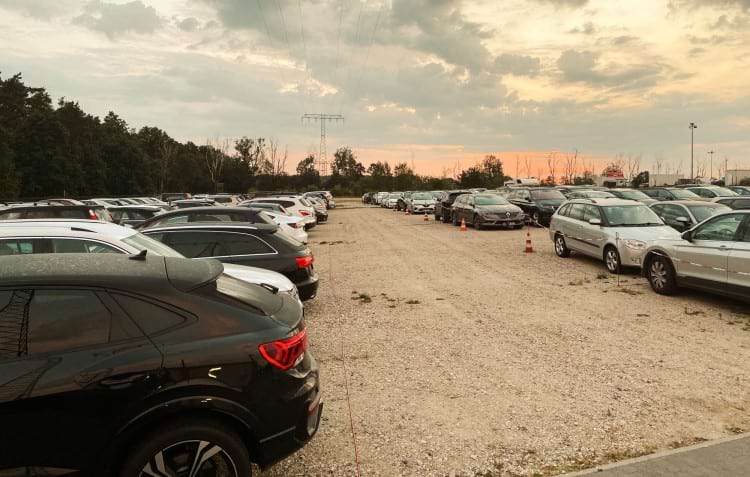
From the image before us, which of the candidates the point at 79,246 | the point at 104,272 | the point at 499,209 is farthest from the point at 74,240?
the point at 499,209

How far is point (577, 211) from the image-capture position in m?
14.1

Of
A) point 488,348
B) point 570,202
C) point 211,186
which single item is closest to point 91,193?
point 211,186

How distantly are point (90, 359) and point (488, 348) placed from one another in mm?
4823

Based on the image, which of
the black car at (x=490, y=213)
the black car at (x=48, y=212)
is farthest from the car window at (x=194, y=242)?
the black car at (x=490, y=213)

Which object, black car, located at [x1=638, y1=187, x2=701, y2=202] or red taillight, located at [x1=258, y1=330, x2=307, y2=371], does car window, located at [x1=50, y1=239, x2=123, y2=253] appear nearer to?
red taillight, located at [x1=258, y1=330, x2=307, y2=371]

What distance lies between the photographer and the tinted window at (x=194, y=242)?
7.77 meters

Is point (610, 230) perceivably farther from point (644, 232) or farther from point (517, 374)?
point (517, 374)

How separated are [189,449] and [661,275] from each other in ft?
30.2

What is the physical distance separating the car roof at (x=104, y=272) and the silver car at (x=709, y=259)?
7.91 meters

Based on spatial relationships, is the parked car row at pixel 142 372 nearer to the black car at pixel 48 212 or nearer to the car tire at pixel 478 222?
the black car at pixel 48 212

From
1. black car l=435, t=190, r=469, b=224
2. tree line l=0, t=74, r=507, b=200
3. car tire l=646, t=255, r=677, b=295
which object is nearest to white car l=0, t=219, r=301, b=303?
car tire l=646, t=255, r=677, b=295

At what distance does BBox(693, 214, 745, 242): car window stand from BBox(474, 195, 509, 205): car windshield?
15.3 metres

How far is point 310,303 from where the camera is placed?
9.32 m

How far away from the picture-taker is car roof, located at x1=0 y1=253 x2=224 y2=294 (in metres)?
2.96
